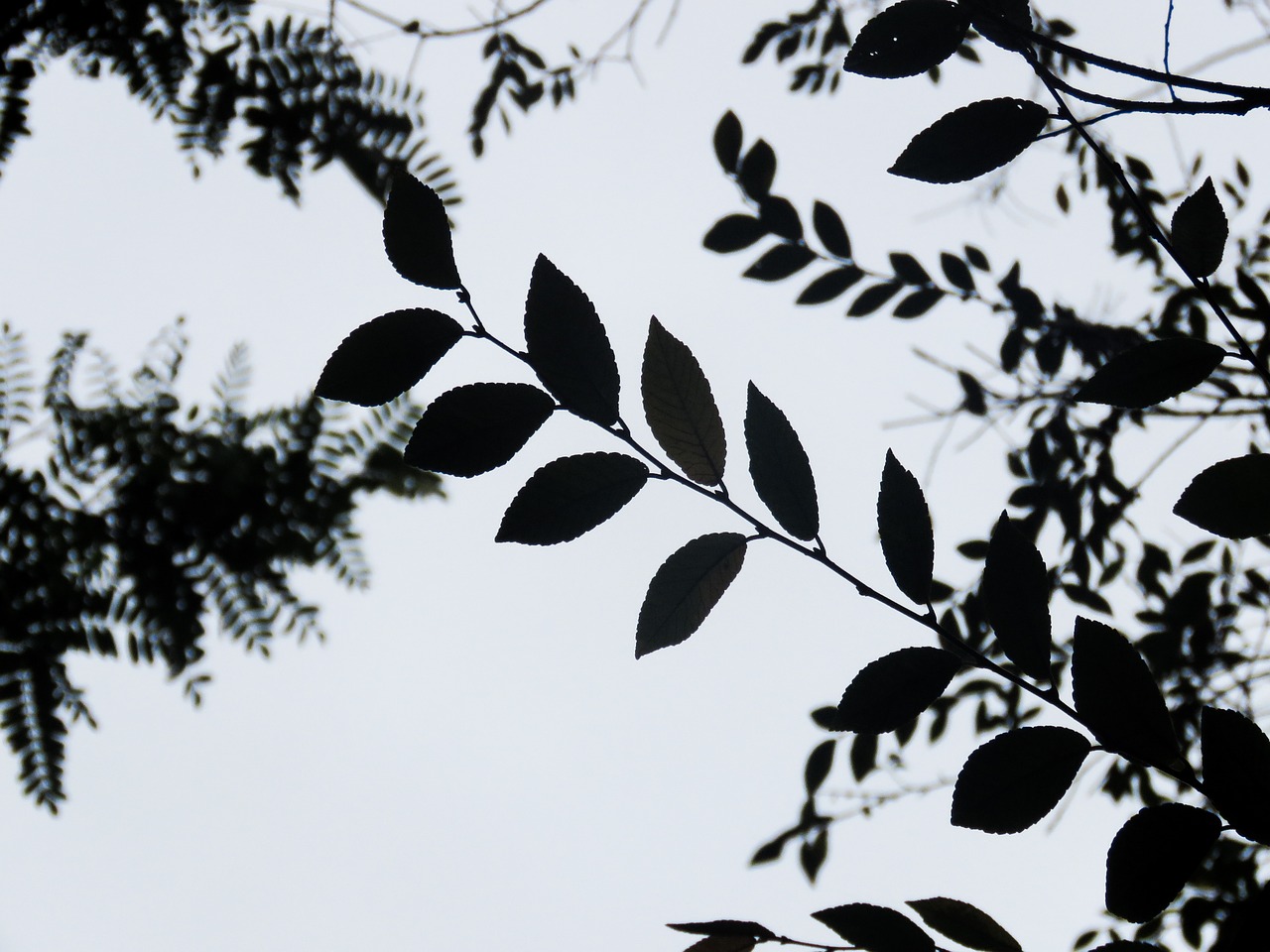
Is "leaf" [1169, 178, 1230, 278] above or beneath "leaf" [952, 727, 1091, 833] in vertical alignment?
above

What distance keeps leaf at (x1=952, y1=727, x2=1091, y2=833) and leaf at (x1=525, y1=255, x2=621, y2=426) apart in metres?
0.35

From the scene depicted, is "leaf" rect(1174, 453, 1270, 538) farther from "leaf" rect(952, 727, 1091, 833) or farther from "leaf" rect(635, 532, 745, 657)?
"leaf" rect(635, 532, 745, 657)

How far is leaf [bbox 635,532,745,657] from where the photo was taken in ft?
2.09

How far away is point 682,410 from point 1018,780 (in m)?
0.34

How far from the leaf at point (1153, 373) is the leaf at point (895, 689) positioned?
23 cm

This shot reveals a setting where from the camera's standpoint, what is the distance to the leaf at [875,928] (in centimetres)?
59

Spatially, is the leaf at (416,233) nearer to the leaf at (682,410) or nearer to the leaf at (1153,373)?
the leaf at (682,410)

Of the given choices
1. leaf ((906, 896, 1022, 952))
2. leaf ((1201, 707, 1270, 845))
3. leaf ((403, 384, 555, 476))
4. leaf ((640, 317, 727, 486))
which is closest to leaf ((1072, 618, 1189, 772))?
leaf ((1201, 707, 1270, 845))

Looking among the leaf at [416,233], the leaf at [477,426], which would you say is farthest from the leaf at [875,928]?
the leaf at [416,233]

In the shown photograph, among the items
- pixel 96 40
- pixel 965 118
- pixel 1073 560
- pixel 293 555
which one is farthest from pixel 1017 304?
pixel 96 40

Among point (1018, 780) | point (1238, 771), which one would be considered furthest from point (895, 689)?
point (1238, 771)

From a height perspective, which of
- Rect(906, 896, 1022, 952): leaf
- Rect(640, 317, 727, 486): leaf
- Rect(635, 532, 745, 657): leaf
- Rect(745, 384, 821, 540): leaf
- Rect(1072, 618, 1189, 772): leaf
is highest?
Rect(640, 317, 727, 486): leaf

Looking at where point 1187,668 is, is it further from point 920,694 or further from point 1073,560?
point 920,694

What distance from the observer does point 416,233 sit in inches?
23.4
